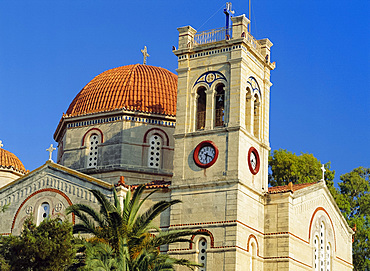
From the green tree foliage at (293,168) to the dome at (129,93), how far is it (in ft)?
33.4

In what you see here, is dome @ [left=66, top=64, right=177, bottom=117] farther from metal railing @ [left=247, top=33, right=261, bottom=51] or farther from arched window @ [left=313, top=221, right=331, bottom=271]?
arched window @ [left=313, top=221, right=331, bottom=271]

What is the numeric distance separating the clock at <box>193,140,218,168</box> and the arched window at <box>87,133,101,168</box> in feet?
29.2

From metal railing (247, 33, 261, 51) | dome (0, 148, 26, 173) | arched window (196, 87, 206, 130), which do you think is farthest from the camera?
dome (0, 148, 26, 173)

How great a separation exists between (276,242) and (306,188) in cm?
394

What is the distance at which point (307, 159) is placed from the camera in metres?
53.8

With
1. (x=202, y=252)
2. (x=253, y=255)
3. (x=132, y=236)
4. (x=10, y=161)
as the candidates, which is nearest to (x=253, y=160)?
(x=253, y=255)

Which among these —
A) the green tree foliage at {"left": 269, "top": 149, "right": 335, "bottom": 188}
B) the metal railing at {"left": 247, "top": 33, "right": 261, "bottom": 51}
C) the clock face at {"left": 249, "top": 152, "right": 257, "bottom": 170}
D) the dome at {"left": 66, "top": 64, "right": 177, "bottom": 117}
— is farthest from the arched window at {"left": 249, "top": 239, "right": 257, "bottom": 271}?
the green tree foliage at {"left": 269, "top": 149, "right": 335, "bottom": 188}

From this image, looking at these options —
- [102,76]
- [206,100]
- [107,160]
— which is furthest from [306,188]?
[102,76]

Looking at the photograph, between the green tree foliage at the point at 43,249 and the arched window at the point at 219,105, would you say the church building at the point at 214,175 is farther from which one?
the green tree foliage at the point at 43,249

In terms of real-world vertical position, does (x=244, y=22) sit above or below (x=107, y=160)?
above

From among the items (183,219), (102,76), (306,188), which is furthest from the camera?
(102,76)

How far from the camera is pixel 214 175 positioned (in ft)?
121

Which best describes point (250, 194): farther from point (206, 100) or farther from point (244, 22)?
point (244, 22)

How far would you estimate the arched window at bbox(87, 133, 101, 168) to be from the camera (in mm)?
44500
